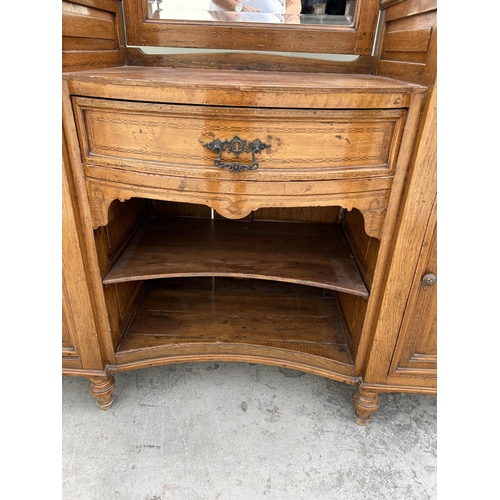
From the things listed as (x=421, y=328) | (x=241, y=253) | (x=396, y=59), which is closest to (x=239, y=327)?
(x=241, y=253)

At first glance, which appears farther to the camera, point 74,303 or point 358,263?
point 358,263

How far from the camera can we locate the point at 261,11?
1.04m

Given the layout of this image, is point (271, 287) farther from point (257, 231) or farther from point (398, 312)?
point (398, 312)

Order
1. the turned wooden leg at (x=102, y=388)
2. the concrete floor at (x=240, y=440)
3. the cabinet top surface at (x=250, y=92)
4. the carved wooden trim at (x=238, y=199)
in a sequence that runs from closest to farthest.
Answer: the cabinet top surface at (x=250, y=92), the carved wooden trim at (x=238, y=199), the concrete floor at (x=240, y=440), the turned wooden leg at (x=102, y=388)

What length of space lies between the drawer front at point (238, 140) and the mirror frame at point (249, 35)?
0.42 metres

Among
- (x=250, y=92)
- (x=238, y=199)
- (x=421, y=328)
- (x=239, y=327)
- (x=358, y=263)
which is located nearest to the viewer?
(x=250, y=92)

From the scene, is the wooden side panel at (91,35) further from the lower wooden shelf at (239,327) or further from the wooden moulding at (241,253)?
the lower wooden shelf at (239,327)

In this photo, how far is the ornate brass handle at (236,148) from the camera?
0.76m

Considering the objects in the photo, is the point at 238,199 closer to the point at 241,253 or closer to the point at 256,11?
the point at 241,253

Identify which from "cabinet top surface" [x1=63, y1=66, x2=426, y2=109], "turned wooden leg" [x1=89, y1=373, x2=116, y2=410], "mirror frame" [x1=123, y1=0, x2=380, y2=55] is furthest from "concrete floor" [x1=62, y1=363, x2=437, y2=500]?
"mirror frame" [x1=123, y1=0, x2=380, y2=55]

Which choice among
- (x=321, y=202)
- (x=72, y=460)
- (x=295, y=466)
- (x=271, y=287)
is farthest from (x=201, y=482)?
(x=321, y=202)

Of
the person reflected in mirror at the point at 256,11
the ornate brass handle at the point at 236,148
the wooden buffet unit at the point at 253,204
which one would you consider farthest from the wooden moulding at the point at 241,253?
the person reflected in mirror at the point at 256,11

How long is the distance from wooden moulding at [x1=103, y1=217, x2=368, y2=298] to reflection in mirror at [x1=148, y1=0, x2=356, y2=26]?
604mm

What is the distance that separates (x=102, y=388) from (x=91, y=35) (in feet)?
3.02
